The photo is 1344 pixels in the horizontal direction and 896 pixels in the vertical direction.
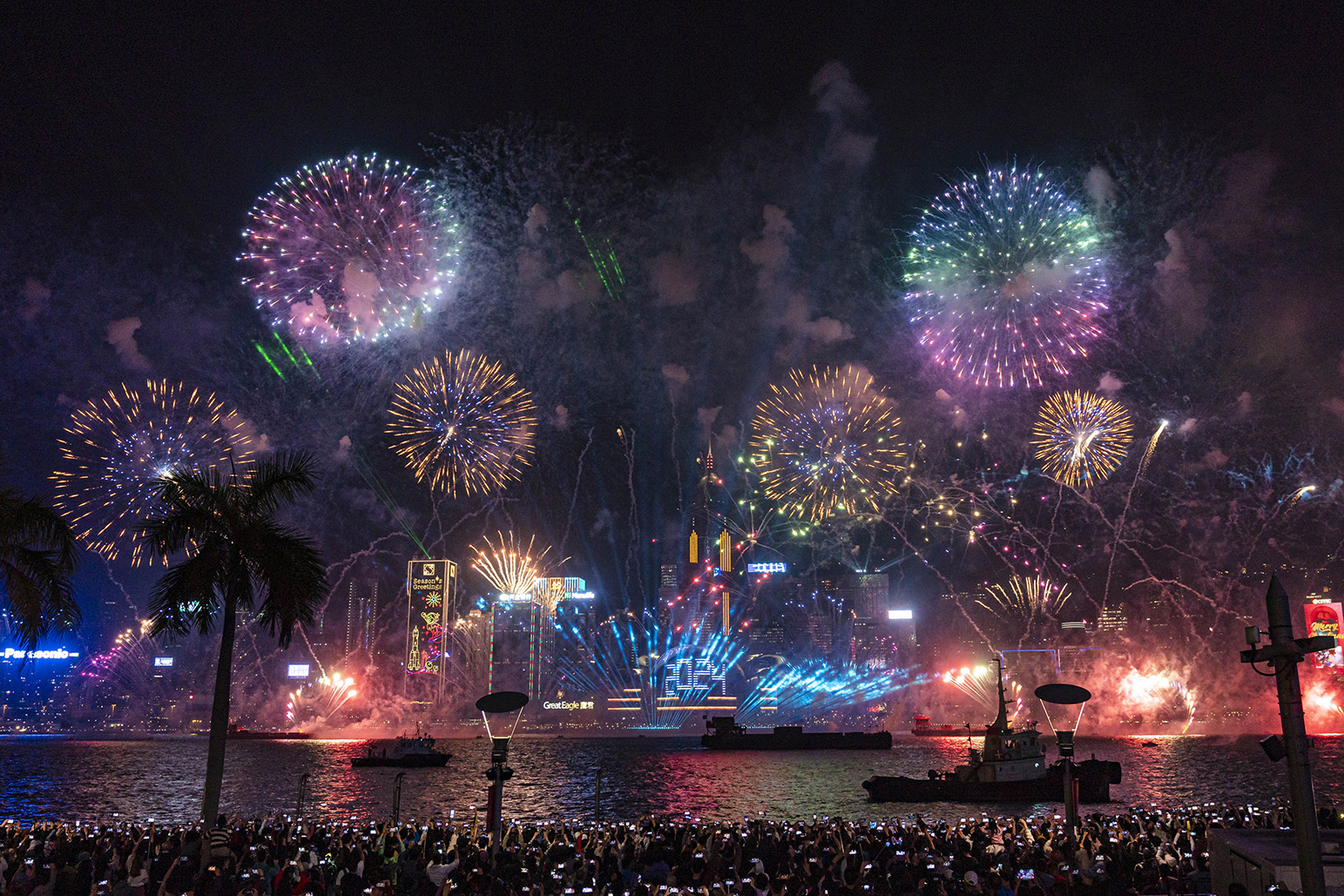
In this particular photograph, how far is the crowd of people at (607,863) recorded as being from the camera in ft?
63.3

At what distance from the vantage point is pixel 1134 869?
21719 mm

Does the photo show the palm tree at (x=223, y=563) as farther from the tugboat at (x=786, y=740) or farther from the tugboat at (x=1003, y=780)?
the tugboat at (x=786, y=740)

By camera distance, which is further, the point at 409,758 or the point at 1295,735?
the point at 409,758

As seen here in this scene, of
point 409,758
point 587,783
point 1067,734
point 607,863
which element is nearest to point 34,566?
point 607,863

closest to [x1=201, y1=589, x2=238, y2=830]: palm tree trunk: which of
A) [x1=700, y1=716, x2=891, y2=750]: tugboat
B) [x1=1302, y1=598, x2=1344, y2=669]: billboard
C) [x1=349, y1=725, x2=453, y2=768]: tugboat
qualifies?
[x1=349, y1=725, x2=453, y2=768]: tugboat

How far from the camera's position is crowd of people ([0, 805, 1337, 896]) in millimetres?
19297

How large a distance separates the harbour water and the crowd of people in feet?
84.5

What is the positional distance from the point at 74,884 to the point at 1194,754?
160 meters

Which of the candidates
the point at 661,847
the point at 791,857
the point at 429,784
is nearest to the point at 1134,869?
the point at 791,857

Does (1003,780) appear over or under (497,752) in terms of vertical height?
under

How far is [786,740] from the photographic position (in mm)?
156625

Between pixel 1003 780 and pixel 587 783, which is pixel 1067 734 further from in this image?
pixel 587 783

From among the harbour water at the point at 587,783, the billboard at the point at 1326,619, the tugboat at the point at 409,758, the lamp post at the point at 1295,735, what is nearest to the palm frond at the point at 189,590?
the lamp post at the point at 1295,735

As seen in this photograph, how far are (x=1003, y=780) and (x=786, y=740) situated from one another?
91.1 m
